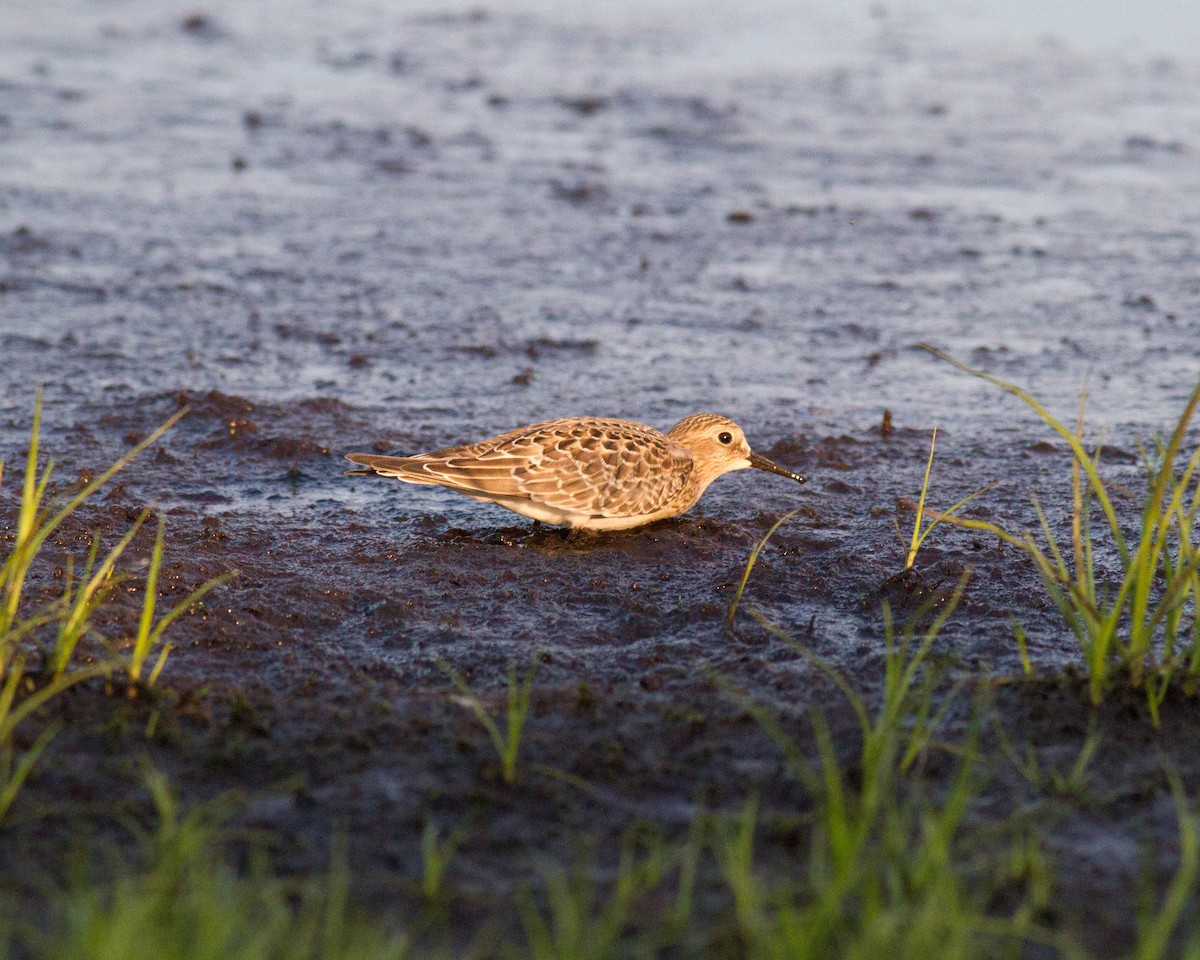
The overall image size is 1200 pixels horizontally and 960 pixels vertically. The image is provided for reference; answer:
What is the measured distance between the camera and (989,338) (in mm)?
9586

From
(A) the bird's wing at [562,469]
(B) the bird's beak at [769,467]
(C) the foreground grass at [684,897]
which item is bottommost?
(C) the foreground grass at [684,897]

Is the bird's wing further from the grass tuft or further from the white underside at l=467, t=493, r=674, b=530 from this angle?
the grass tuft

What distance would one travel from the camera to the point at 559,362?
30.1 feet

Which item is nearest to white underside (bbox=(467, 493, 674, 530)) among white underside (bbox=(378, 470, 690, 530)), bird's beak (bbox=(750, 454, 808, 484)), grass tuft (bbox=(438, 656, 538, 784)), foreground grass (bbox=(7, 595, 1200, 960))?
white underside (bbox=(378, 470, 690, 530))

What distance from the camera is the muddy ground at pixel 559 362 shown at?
4.62 m

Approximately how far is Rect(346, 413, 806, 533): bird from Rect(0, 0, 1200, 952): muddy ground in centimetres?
17

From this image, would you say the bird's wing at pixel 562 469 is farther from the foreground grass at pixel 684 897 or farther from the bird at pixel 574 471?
the foreground grass at pixel 684 897

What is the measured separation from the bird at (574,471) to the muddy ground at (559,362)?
0.17 meters

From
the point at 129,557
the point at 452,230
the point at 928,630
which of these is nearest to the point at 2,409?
the point at 129,557

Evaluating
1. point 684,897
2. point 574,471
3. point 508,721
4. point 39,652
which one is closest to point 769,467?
point 574,471

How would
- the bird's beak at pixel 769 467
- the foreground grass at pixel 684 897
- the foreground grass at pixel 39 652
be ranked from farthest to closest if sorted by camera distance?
the bird's beak at pixel 769 467, the foreground grass at pixel 39 652, the foreground grass at pixel 684 897

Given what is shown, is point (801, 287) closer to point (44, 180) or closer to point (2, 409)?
point (2, 409)

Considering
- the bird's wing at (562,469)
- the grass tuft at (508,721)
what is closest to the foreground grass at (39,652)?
the grass tuft at (508,721)

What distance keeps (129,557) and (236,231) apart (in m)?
5.67
